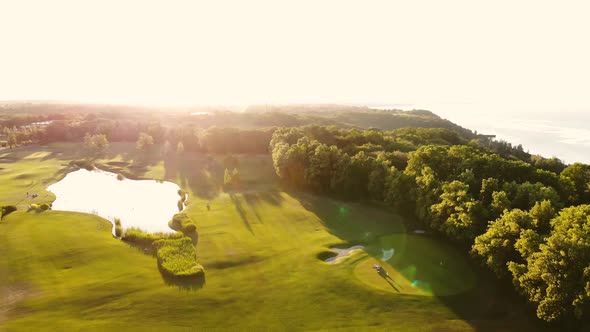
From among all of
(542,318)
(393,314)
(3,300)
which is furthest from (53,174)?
(542,318)

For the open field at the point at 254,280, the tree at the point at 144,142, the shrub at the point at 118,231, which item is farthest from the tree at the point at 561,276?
the tree at the point at 144,142

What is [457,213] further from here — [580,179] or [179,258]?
[179,258]

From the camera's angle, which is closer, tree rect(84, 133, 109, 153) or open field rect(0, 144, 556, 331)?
open field rect(0, 144, 556, 331)

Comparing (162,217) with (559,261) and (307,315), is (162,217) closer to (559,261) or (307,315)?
(307,315)

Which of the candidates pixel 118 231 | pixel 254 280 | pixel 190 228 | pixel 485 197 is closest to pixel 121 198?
pixel 118 231

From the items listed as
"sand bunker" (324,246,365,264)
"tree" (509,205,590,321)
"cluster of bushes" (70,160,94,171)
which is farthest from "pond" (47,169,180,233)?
"tree" (509,205,590,321)

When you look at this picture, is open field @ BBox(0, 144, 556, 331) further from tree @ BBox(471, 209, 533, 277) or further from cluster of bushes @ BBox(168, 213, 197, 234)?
tree @ BBox(471, 209, 533, 277)
